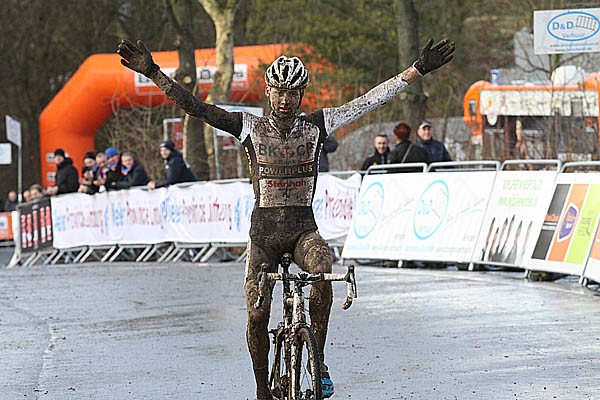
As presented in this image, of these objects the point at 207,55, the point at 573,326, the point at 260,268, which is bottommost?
the point at 573,326

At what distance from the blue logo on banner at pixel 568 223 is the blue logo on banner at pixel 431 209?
2822 millimetres

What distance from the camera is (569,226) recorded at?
15477mm

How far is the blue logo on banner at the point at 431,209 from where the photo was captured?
18375 millimetres

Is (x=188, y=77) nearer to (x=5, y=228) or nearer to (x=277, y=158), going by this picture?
(x=5, y=228)

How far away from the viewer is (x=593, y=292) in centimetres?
1455

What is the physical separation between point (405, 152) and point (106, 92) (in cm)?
1790

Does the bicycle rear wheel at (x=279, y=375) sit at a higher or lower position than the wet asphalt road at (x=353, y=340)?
higher

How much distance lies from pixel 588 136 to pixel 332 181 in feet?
14.2

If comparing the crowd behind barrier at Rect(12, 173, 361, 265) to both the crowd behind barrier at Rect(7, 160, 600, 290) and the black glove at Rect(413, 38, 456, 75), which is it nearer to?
the crowd behind barrier at Rect(7, 160, 600, 290)

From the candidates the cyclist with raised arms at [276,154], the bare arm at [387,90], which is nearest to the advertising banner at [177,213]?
the bare arm at [387,90]

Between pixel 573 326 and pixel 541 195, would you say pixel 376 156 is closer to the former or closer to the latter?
pixel 541 195

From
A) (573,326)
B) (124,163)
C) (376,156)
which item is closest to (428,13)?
(124,163)

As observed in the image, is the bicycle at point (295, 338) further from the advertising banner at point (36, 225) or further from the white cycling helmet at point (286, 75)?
the advertising banner at point (36, 225)

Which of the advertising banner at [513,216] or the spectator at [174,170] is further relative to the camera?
the spectator at [174,170]
